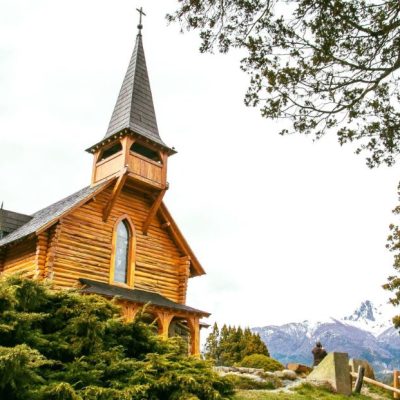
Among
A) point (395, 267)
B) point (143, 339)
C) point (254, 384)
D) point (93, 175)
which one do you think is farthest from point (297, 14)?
point (395, 267)

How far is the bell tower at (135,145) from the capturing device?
2205 cm

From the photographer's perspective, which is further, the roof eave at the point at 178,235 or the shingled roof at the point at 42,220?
the roof eave at the point at 178,235

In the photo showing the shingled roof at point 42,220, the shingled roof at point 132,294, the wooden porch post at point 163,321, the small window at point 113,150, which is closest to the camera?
the shingled roof at point 132,294

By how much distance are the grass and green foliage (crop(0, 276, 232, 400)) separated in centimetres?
461

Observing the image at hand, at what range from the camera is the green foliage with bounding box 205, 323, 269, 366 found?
38.0 meters

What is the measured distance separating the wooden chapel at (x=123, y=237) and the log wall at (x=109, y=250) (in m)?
0.04

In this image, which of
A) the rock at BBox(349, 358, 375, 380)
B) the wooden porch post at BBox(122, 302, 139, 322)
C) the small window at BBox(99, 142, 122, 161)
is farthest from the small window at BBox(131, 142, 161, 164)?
the rock at BBox(349, 358, 375, 380)

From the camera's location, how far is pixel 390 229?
1243 inches

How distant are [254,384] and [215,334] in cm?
3312

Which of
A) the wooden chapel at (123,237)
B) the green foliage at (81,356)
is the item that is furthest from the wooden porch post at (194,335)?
the green foliage at (81,356)

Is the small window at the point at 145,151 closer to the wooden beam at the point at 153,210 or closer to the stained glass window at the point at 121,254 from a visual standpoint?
the wooden beam at the point at 153,210

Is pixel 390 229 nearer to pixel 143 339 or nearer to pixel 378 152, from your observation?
pixel 378 152

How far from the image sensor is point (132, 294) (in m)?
20.2

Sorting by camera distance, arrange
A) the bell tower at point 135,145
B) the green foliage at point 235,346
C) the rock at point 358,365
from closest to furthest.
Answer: the rock at point 358,365 → the bell tower at point 135,145 → the green foliage at point 235,346
